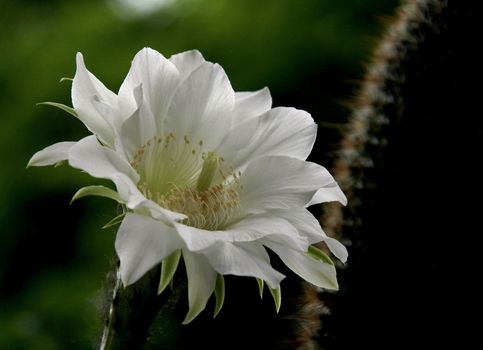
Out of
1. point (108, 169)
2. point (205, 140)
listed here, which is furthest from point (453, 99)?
point (108, 169)

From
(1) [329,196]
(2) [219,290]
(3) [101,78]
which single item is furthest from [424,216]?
(3) [101,78]

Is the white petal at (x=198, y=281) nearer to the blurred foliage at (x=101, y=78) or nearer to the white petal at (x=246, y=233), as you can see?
the white petal at (x=246, y=233)

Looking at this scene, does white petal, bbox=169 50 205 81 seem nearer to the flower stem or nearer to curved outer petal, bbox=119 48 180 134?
curved outer petal, bbox=119 48 180 134

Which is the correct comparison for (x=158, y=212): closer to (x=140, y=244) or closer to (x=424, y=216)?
(x=140, y=244)

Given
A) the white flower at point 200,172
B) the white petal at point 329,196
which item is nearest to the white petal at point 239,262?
the white flower at point 200,172

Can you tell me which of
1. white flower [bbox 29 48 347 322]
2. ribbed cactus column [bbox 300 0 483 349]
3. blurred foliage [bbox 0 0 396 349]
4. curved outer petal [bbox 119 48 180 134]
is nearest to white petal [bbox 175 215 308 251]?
white flower [bbox 29 48 347 322]

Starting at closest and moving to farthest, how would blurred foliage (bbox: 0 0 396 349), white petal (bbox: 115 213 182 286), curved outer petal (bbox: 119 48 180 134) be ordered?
1. white petal (bbox: 115 213 182 286)
2. curved outer petal (bbox: 119 48 180 134)
3. blurred foliage (bbox: 0 0 396 349)

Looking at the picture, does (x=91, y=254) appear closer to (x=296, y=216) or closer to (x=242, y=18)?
(x=242, y=18)
